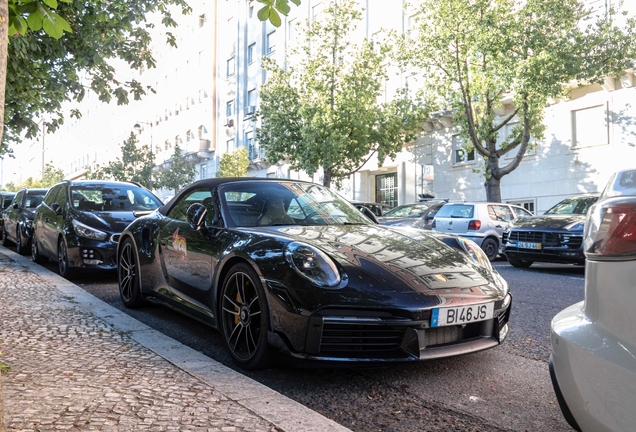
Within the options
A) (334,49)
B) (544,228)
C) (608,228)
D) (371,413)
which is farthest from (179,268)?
(334,49)

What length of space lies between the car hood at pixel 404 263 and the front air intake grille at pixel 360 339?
240mm

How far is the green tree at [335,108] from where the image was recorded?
24906 mm

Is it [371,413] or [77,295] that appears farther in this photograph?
[77,295]

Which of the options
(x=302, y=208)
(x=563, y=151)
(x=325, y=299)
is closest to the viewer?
(x=325, y=299)

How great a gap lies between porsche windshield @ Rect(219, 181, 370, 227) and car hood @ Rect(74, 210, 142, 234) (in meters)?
4.01

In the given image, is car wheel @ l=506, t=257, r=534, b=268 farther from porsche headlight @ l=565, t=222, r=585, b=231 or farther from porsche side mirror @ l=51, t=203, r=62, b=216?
porsche side mirror @ l=51, t=203, r=62, b=216

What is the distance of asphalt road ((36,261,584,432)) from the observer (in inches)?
124

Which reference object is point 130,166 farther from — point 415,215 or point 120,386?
point 120,386

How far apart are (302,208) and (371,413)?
209cm

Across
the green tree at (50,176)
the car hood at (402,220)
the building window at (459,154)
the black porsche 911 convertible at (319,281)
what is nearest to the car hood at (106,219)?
the black porsche 911 convertible at (319,281)

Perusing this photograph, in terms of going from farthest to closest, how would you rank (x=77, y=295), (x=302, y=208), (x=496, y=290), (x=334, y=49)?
(x=334, y=49), (x=77, y=295), (x=302, y=208), (x=496, y=290)

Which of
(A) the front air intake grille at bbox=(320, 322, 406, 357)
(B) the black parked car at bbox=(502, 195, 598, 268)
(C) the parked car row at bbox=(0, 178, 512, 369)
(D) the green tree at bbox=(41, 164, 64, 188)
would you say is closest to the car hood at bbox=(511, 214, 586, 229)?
(B) the black parked car at bbox=(502, 195, 598, 268)

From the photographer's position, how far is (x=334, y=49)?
2589cm

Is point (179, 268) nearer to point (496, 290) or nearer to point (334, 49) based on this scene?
point (496, 290)
